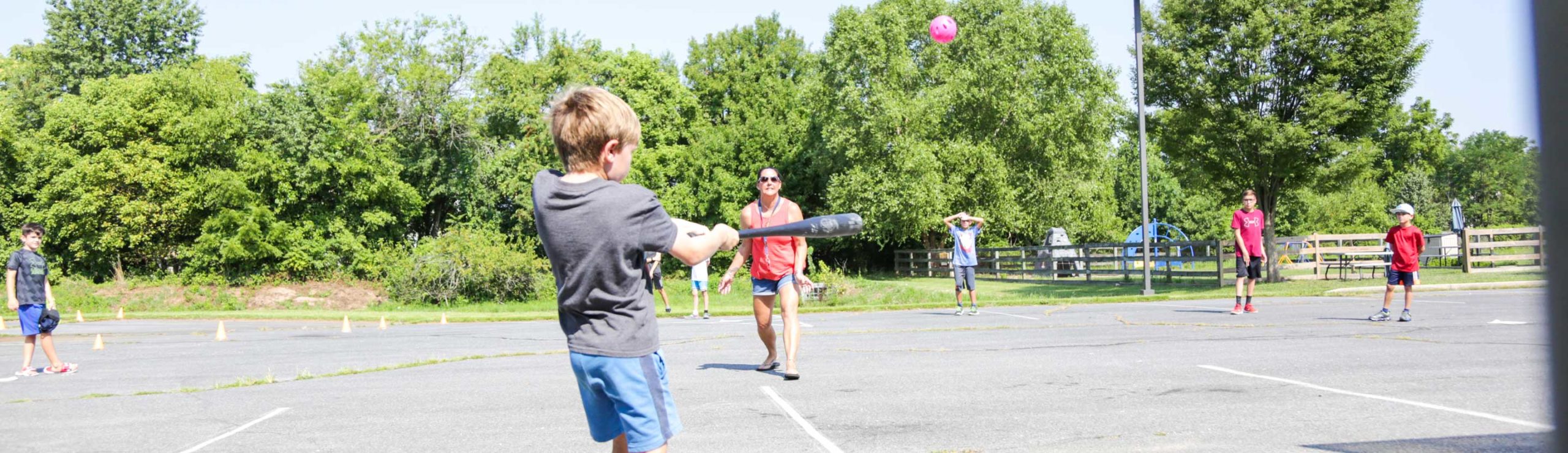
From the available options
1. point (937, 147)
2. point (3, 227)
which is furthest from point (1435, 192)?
point (3, 227)

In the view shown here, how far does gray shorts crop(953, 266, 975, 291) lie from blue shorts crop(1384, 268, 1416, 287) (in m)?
6.36

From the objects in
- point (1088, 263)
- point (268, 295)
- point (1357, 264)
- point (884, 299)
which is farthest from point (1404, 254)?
point (268, 295)

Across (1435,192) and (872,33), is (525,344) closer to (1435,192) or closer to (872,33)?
(872,33)

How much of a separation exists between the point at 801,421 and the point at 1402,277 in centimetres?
1128

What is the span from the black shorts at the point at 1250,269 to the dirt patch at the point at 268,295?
27387mm

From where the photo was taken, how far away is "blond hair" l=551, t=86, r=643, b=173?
11.9 feet

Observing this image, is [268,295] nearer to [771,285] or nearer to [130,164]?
[130,164]

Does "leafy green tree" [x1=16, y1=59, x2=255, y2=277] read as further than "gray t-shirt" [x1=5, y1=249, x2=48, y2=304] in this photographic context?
Yes

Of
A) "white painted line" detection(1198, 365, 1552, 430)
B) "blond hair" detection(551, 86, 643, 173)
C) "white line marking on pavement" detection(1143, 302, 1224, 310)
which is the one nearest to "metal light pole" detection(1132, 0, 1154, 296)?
"white line marking on pavement" detection(1143, 302, 1224, 310)

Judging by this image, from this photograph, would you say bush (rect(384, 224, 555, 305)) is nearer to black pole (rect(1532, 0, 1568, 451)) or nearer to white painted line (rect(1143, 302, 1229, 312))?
white painted line (rect(1143, 302, 1229, 312))

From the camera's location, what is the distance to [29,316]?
11.6 meters

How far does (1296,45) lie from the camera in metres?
24.6

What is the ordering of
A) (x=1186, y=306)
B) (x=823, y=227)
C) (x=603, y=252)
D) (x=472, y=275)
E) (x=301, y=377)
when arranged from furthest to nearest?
(x=472, y=275) → (x=1186, y=306) → (x=301, y=377) → (x=823, y=227) → (x=603, y=252)

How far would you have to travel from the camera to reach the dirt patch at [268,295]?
34406mm
